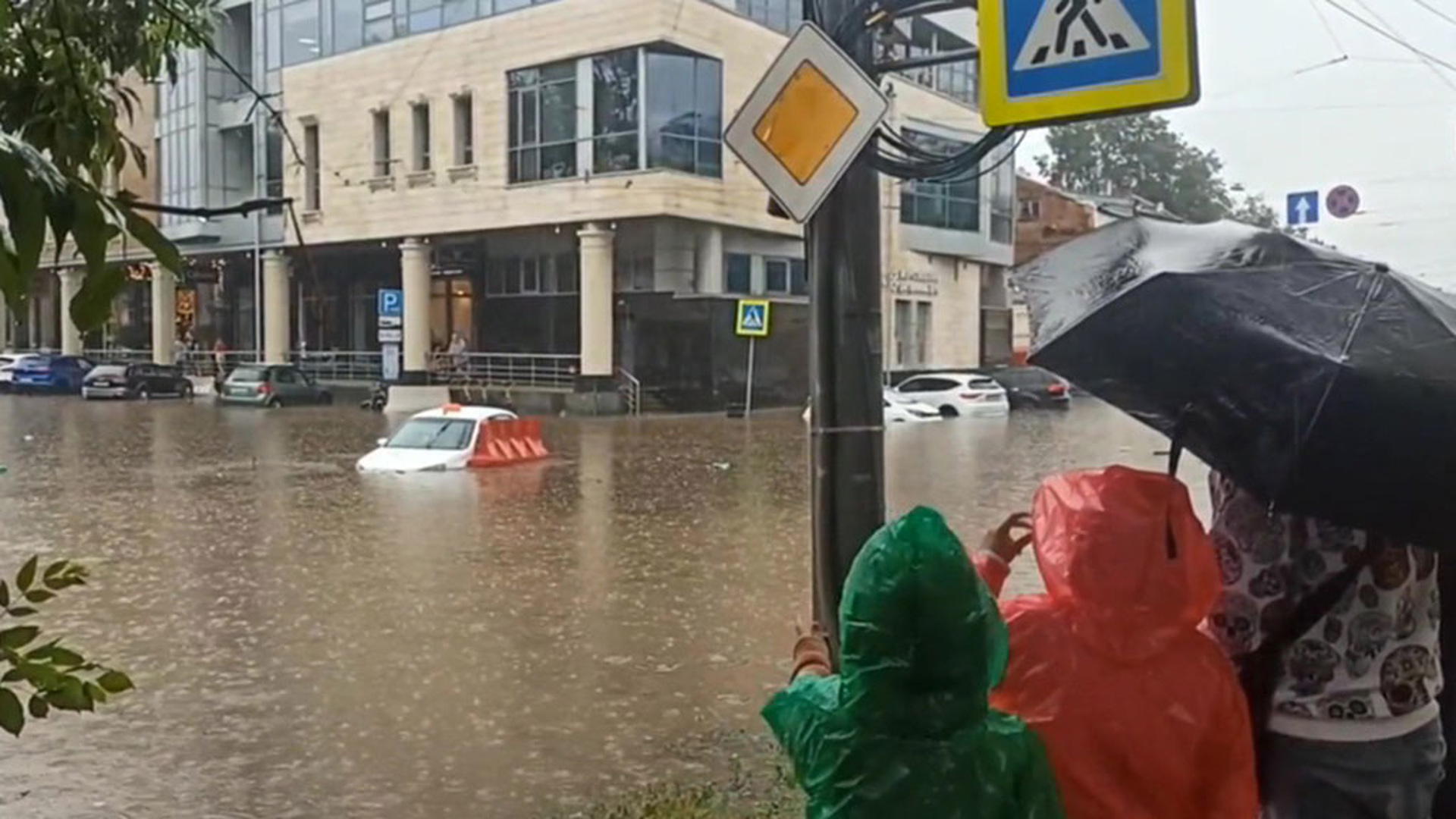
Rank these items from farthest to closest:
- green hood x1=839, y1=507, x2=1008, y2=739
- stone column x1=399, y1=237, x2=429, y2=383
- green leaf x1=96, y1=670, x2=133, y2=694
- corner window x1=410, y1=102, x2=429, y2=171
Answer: stone column x1=399, y1=237, x2=429, y2=383
corner window x1=410, y1=102, x2=429, y2=171
green hood x1=839, y1=507, x2=1008, y2=739
green leaf x1=96, y1=670, x2=133, y2=694

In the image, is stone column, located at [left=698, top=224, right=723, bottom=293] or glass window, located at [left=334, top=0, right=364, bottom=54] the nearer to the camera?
stone column, located at [left=698, top=224, right=723, bottom=293]

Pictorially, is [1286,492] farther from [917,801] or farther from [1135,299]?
[917,801]

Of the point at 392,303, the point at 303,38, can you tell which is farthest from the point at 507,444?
the point at 303,38

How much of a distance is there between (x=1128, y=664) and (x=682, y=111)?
30665mm

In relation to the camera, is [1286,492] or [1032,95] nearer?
[1286,492]

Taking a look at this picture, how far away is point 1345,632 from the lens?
98.1 inches

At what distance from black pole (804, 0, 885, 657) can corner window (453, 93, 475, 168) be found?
107 feet

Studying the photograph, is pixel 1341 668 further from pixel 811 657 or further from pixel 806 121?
pixel 806 121

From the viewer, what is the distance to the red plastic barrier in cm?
1983

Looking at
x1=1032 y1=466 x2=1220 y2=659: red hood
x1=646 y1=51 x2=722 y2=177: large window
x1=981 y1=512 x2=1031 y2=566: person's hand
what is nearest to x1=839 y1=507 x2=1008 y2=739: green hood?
x1=1032 y1=466 x2=1220 y2=659: red hood

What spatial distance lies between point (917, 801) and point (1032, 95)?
2.18m

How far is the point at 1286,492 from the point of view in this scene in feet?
7.79

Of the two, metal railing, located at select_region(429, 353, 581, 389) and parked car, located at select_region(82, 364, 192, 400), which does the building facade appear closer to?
metal railing, located at select_region(429, 353, 581, 389)

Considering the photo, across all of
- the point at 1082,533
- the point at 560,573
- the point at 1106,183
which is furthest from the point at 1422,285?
the point at 1106,183
